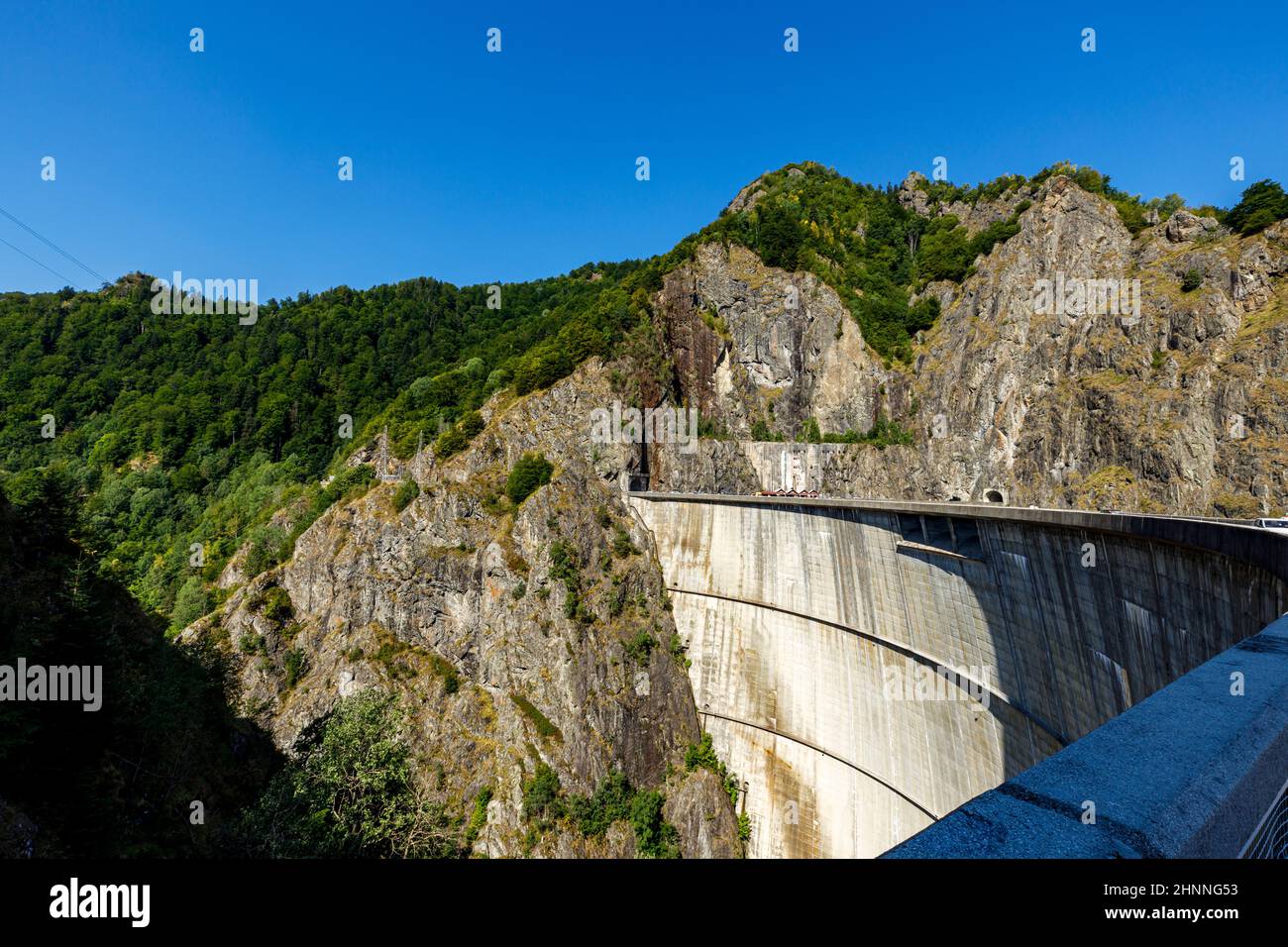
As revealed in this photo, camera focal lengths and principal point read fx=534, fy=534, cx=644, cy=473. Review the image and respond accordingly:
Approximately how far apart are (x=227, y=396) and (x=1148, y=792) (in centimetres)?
8933

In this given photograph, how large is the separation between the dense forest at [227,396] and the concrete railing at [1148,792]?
16.8m

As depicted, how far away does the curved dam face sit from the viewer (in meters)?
10.5

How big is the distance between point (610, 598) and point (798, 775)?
1455cm

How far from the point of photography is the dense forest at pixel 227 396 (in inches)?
647

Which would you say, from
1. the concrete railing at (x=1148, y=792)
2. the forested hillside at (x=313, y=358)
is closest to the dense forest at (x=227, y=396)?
the forested hillside at (x=313, y=358)
